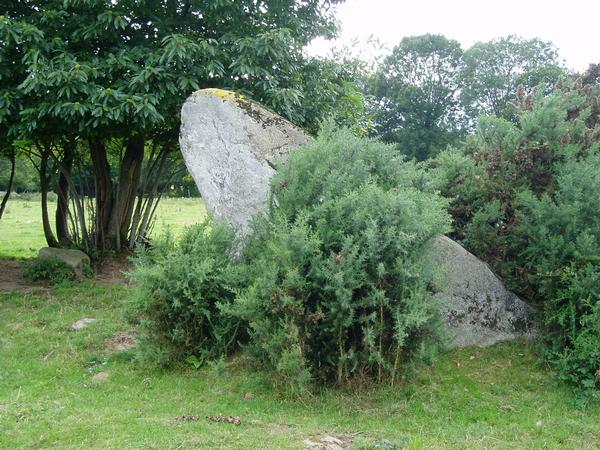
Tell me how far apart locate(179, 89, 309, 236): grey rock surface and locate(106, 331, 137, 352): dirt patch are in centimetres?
191

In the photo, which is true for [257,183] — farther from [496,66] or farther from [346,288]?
[496,66]

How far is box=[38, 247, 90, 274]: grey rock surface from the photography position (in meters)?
10.7

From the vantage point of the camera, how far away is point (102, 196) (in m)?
12.3

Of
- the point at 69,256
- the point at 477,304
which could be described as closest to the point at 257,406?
the point at 477,304

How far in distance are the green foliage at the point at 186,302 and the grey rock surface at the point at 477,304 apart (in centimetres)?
257

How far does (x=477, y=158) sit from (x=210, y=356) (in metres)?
4.79

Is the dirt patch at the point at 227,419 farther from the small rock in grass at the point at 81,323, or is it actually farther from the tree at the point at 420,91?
the tree at the point at 420,91

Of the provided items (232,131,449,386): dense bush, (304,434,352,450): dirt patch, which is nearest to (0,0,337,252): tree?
(232,131,449,386): dense bush

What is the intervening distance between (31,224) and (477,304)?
799 inches

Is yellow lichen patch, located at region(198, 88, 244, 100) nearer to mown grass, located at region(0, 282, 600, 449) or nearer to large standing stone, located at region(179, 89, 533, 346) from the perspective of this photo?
large standing stone, located at region(179, 89, 533, 346)

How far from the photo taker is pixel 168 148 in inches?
487

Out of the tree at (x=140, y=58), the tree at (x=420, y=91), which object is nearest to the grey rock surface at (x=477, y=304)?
the tree at (x=140, y=58)

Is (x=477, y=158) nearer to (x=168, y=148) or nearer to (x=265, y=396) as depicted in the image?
(x=265, y=396)

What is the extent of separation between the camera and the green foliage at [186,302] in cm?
650
